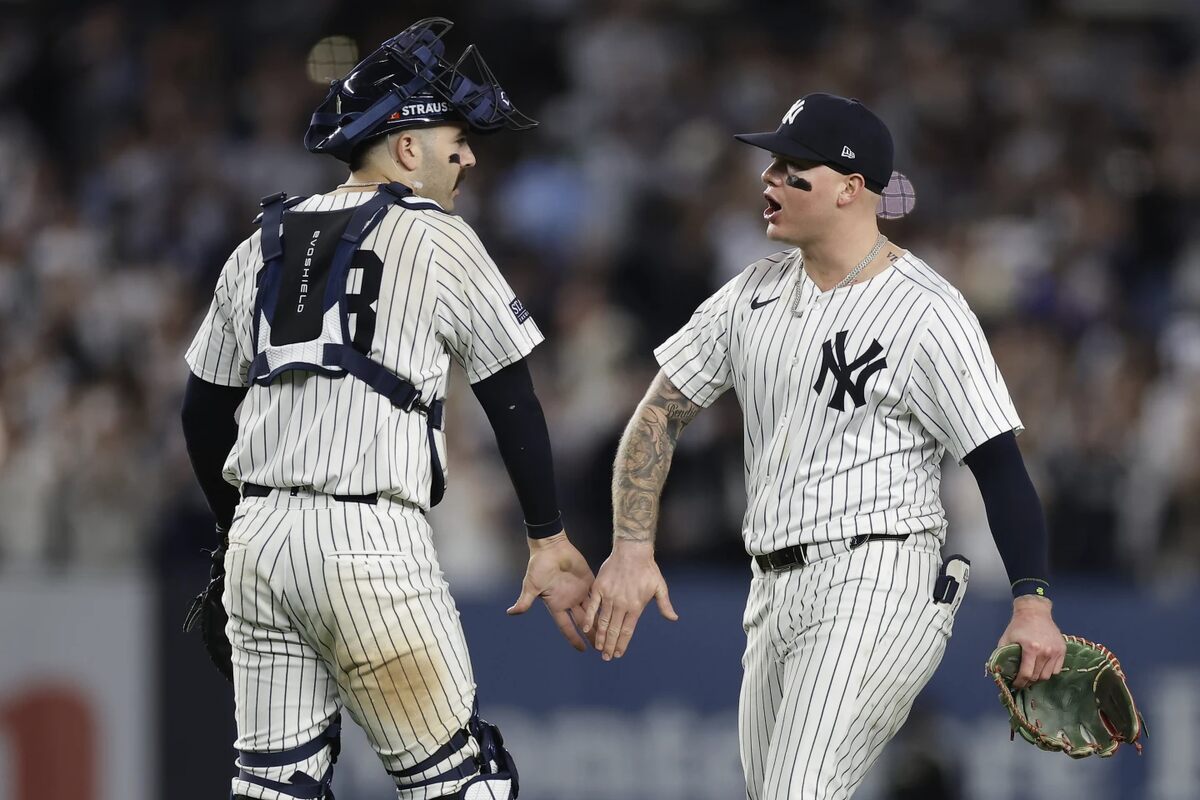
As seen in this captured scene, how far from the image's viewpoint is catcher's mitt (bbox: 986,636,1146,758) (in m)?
5.00

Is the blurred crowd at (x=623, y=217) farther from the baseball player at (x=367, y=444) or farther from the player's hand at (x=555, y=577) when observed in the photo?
the baseball player at (x=367, y=444)

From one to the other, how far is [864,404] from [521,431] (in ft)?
3.03

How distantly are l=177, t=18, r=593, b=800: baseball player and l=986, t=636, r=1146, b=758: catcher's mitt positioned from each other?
134 cm

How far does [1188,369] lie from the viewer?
34.3 feet

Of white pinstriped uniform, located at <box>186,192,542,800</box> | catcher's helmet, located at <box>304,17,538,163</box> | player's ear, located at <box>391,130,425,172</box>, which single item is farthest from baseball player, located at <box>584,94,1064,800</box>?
player's ear, located at <box>391,130,425,172</box>

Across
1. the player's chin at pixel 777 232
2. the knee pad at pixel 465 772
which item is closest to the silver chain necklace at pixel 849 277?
the player's chin at pixel 777 232

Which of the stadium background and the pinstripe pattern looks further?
the stadium background

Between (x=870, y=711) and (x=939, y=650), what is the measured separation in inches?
11.3

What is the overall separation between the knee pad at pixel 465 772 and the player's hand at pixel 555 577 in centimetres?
39

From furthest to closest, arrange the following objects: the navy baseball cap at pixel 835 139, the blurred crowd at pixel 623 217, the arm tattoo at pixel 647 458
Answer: the blurred crowd at pixel 623 217, the arm tattoo at pixel 647 458, the navy baseball cap at pixel 835 139

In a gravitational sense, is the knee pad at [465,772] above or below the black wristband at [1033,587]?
below

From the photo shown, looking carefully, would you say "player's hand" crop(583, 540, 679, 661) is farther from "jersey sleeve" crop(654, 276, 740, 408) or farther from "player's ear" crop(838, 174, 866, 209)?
"player's ear" crop(838, 174, 866, 209)

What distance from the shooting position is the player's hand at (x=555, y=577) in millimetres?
5059

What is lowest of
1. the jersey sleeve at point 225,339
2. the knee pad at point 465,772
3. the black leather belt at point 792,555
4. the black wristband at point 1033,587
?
the knee pad at point 465,772
